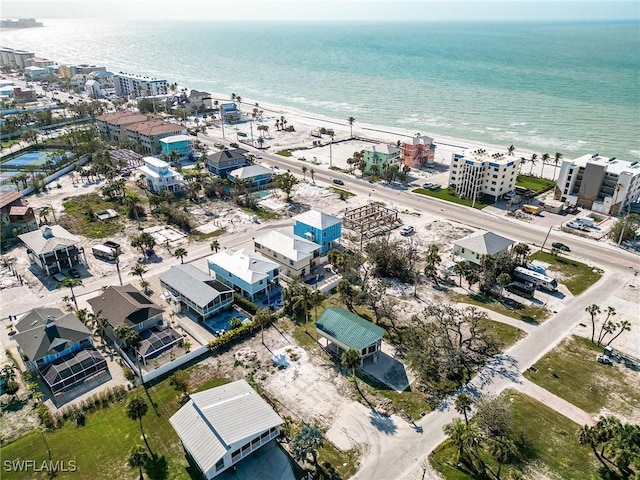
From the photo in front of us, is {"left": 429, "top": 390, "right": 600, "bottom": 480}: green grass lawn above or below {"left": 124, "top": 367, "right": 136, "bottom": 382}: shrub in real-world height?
above

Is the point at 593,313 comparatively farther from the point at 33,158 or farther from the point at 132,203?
the point at 33,158

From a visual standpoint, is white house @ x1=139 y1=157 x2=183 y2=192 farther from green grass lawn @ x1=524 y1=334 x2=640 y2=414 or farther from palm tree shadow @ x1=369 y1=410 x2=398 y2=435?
green grass lawn @ x1=524 y1=334 x2=640 y2=414

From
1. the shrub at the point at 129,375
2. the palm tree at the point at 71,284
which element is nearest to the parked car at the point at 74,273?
the palm tree at the point at 71,284

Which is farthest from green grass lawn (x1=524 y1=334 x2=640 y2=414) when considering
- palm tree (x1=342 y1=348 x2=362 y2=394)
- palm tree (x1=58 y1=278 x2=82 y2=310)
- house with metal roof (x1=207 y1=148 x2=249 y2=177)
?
house with metal roof (x1=207 y1=148 x2=249 y2=177)

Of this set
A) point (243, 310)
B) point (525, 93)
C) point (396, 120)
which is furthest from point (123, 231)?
point (525, 93)

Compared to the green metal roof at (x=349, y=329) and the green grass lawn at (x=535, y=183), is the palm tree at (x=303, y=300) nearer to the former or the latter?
the green metal roof at (x=349, y=329)
